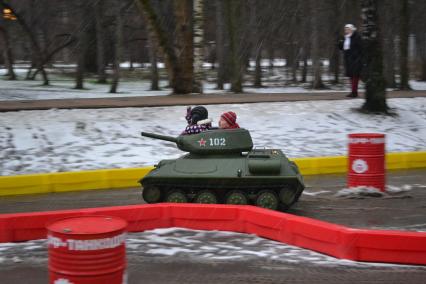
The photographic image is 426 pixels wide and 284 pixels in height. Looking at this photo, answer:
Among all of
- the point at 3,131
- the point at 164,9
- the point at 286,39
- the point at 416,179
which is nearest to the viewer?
the point at 416,179

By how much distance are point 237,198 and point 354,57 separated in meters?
9.28

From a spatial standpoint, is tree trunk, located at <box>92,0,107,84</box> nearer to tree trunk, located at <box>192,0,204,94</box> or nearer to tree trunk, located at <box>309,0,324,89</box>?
tree trunk, located at <box>192,0,204,94</box>

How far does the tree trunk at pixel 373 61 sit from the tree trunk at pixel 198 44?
221 inches

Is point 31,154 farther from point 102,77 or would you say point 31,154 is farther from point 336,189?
point 102,77

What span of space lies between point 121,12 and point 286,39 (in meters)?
10.00

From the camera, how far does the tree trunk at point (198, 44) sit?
19.6 m

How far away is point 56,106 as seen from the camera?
642 inches

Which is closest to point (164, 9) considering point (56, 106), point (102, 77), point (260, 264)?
point (102, 77)

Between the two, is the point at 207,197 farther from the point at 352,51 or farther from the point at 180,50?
the point at 180,50

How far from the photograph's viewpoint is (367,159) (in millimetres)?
9898

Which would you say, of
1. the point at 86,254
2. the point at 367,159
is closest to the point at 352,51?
the point at 367,159

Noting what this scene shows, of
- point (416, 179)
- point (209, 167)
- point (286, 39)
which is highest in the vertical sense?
point (286, 39)

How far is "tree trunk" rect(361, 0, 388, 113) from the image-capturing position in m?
15.6

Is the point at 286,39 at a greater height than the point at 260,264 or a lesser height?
greater
